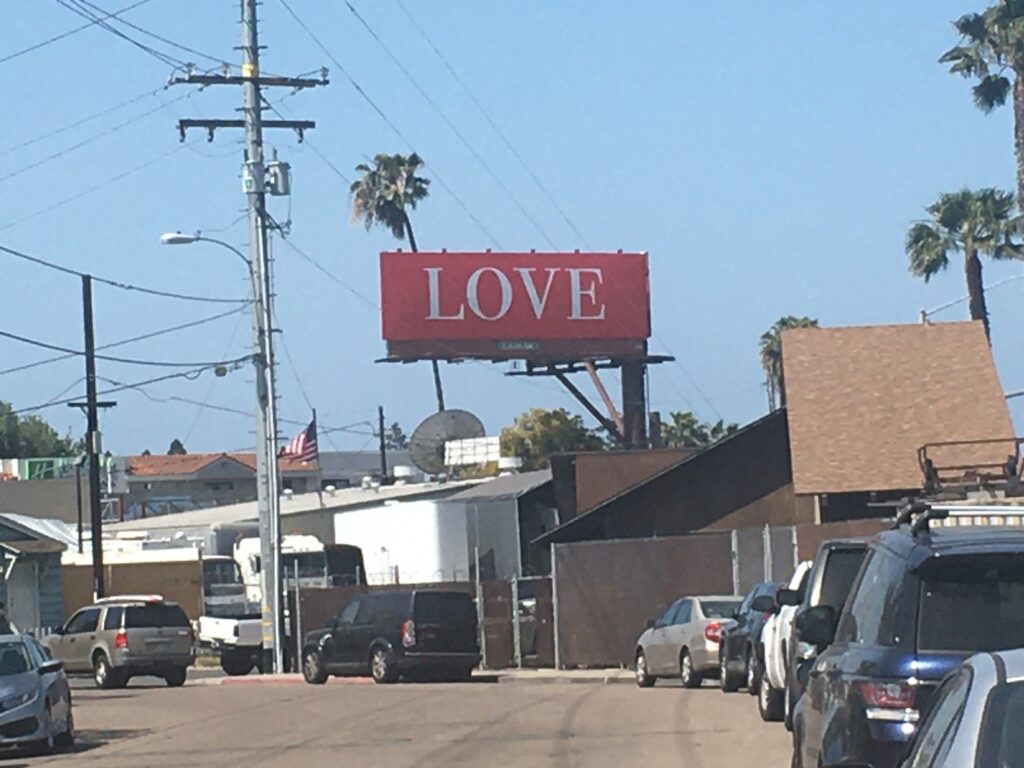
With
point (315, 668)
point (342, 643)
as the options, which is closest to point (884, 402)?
point (342, 643)

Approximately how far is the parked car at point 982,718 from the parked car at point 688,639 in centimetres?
2189

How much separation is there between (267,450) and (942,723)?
34.0 meters

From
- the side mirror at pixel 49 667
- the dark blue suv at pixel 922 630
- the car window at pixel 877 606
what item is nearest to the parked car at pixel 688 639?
the side mirror at pixel 49 667

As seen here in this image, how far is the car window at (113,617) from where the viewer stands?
1428 inches

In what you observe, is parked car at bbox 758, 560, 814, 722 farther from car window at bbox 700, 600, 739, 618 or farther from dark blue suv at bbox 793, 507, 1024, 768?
dark blue suv at bbox 793, 507, 1024, 768

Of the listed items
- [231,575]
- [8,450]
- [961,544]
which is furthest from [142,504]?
[961,544]

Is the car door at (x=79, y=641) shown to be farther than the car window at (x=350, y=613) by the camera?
Yes

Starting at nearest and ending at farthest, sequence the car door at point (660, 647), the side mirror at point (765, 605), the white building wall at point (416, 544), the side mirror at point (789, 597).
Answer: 1. the side mirror at point (789, 597)
2. the side mirror at point (765, 605)
3. the car door at point (660, 647)
4. the white building wall at point (416, 544)

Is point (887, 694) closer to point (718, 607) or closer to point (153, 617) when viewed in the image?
point (718, 607)

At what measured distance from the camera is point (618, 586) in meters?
36.9

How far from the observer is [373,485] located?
67.9 m

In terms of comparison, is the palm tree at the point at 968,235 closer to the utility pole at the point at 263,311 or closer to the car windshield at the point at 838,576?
the utility pole at the point at 263,311

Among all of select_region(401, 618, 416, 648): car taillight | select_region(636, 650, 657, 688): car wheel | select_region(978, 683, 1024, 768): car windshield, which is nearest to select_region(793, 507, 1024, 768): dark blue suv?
select_region(978, 683, 1024, 768): car windshield

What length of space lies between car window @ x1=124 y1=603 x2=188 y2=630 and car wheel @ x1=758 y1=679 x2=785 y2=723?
18244 millimetres
